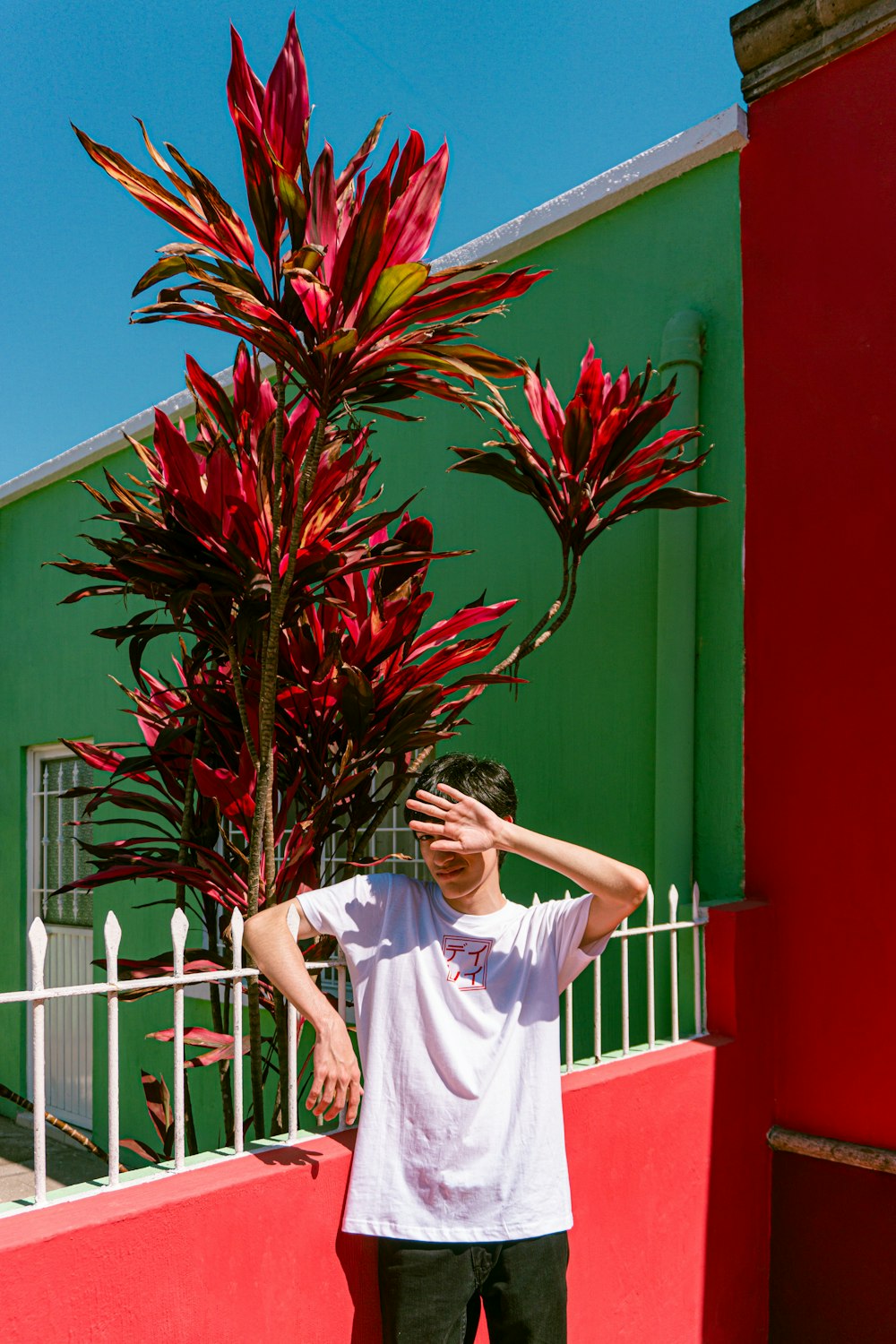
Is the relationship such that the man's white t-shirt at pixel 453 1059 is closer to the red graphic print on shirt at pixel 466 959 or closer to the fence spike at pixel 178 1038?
the red graphic print on shirt at pixel 466 959

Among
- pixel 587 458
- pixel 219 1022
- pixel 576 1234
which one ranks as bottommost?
pixel 576 1234

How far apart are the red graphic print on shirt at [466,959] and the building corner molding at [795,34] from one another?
326 centimetres

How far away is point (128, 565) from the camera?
242 cm

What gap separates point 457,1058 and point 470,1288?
0.43 meters

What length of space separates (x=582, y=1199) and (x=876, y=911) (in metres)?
1.28

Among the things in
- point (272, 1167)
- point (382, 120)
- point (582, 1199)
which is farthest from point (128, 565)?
point (582, 1199)

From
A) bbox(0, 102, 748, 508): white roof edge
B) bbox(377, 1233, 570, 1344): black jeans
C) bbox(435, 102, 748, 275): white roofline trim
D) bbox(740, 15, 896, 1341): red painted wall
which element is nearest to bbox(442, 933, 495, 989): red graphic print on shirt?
bbox(377, 1233, 570, 1344): black jeans

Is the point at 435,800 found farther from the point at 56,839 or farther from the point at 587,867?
the point at 56,839

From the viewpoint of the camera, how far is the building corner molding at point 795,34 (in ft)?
11.8

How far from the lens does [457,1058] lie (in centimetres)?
206

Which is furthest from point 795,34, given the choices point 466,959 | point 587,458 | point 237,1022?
point 237,1022

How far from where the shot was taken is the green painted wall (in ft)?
12.7

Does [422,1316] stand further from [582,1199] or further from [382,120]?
[382,120]

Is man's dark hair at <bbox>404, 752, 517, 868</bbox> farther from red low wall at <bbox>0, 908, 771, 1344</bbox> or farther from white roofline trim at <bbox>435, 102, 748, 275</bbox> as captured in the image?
white roofline trim at <bbox>435, 102, 748, 275</bbox>
